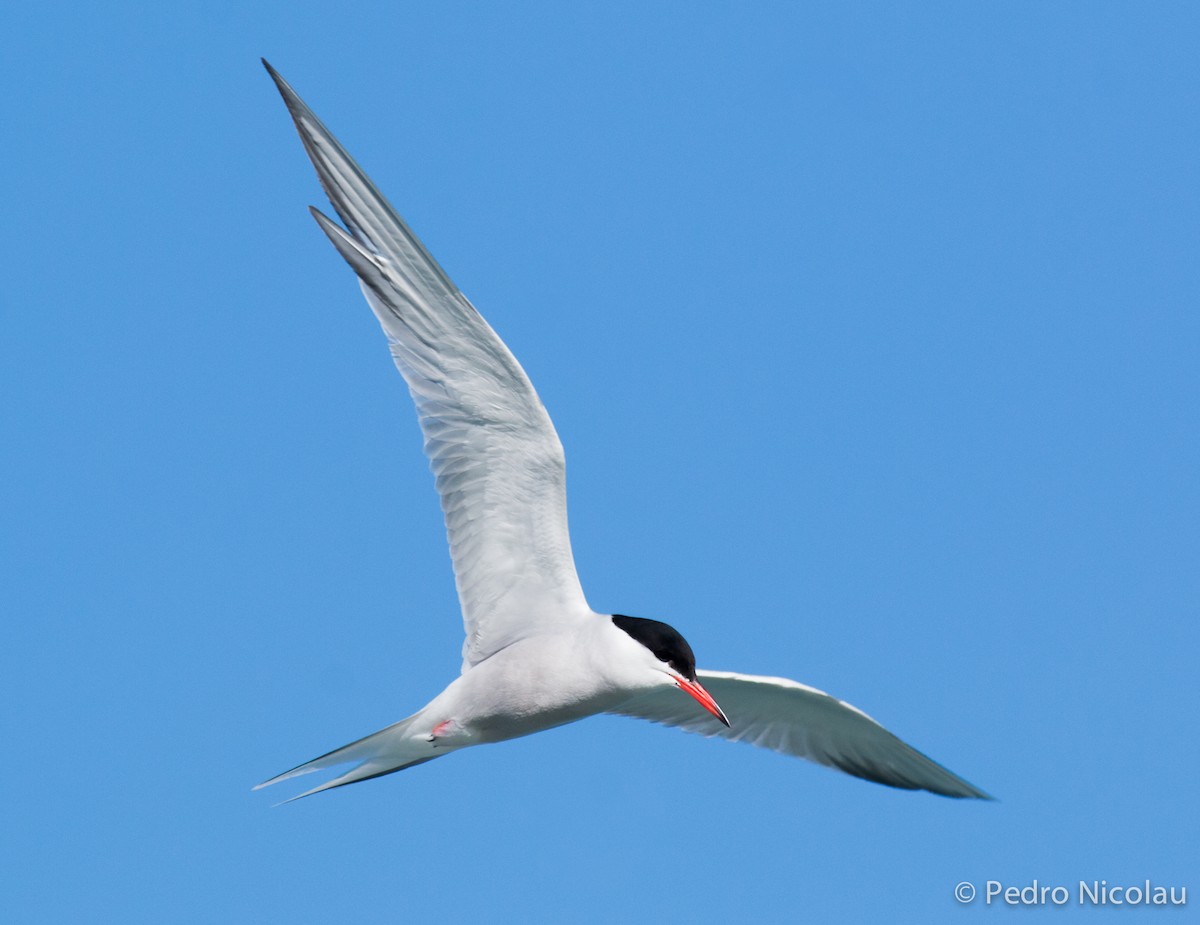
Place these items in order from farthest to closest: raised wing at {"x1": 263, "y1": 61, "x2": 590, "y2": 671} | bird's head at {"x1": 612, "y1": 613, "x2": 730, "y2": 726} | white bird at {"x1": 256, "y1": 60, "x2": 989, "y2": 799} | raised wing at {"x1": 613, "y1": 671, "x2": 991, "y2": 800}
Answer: raised wing at {"x1": 613, "y1": 671, "x2": 991, "y2": 800}
bird's head at {"x1": 612, "y1": 613, "x2": 730, "y2": 726}
white bird at {"x1": 256, "y1": 60, "x2": 989, "y2": 799}
raised wing at {"x1": 263, "y1": 61, "x2": 590, "y2": 671}

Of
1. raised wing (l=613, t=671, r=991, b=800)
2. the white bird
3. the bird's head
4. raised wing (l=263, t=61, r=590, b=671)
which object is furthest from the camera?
raised wing (l=613, t=671, r=991, b=800)

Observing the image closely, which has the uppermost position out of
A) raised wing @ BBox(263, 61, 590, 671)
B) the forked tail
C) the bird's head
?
raised wing @ BBox(263, 61, 590, 671)

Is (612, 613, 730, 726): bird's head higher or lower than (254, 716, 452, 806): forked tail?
higher

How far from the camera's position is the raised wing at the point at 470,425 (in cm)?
762

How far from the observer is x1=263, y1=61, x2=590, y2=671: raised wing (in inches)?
300

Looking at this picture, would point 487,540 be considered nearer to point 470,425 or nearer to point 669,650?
point 470,425

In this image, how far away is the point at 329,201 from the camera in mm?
7520

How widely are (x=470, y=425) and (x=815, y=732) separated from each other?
361 centimetres

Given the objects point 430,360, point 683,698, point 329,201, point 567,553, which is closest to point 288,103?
point 329,201

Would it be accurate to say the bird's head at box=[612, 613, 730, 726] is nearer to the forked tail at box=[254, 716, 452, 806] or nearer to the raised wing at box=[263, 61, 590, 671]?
the raised wing at box=[263, 61, 590, 671]

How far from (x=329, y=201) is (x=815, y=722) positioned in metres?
4.93

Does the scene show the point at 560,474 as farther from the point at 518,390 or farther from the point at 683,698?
the point at 683,698

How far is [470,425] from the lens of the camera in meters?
8.19

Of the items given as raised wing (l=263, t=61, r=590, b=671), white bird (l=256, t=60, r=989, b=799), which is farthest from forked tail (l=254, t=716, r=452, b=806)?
raised wing (l=263, t=61, r=590, b=671)
